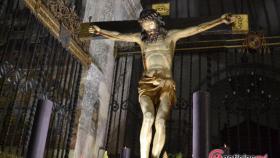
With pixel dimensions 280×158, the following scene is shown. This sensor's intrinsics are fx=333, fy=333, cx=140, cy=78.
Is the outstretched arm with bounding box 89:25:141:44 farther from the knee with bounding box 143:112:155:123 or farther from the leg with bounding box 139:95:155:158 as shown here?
the knee with bounding box 143:112:155:123

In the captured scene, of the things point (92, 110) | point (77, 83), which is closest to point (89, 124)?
point (92, 110)

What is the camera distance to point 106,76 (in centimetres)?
559

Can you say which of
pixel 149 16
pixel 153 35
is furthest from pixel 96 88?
pixel 149 16

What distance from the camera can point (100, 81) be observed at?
5.30 metres

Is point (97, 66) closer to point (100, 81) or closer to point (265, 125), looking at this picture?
point (100, 81)

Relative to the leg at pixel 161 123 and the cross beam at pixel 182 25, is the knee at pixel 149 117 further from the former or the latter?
the cross beam at pixel 182 25

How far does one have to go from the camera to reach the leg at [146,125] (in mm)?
3123

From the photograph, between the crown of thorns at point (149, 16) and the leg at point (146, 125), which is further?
the crown of thorns at point (149, 16)

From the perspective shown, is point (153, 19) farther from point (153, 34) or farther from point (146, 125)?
point (146, 125)

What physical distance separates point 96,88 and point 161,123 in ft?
7.09

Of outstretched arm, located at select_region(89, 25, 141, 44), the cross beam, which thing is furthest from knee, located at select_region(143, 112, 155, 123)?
the cross beam

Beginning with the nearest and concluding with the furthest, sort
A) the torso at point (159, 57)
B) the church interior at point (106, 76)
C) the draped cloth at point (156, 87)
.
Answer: the draped cloth at point (156, 87), the torso at point (159, 57), the church interior at point (106, 76)

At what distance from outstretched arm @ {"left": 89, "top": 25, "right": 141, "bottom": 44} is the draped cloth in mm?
596

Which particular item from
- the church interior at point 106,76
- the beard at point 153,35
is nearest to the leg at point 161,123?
the church interior at point 106,76
